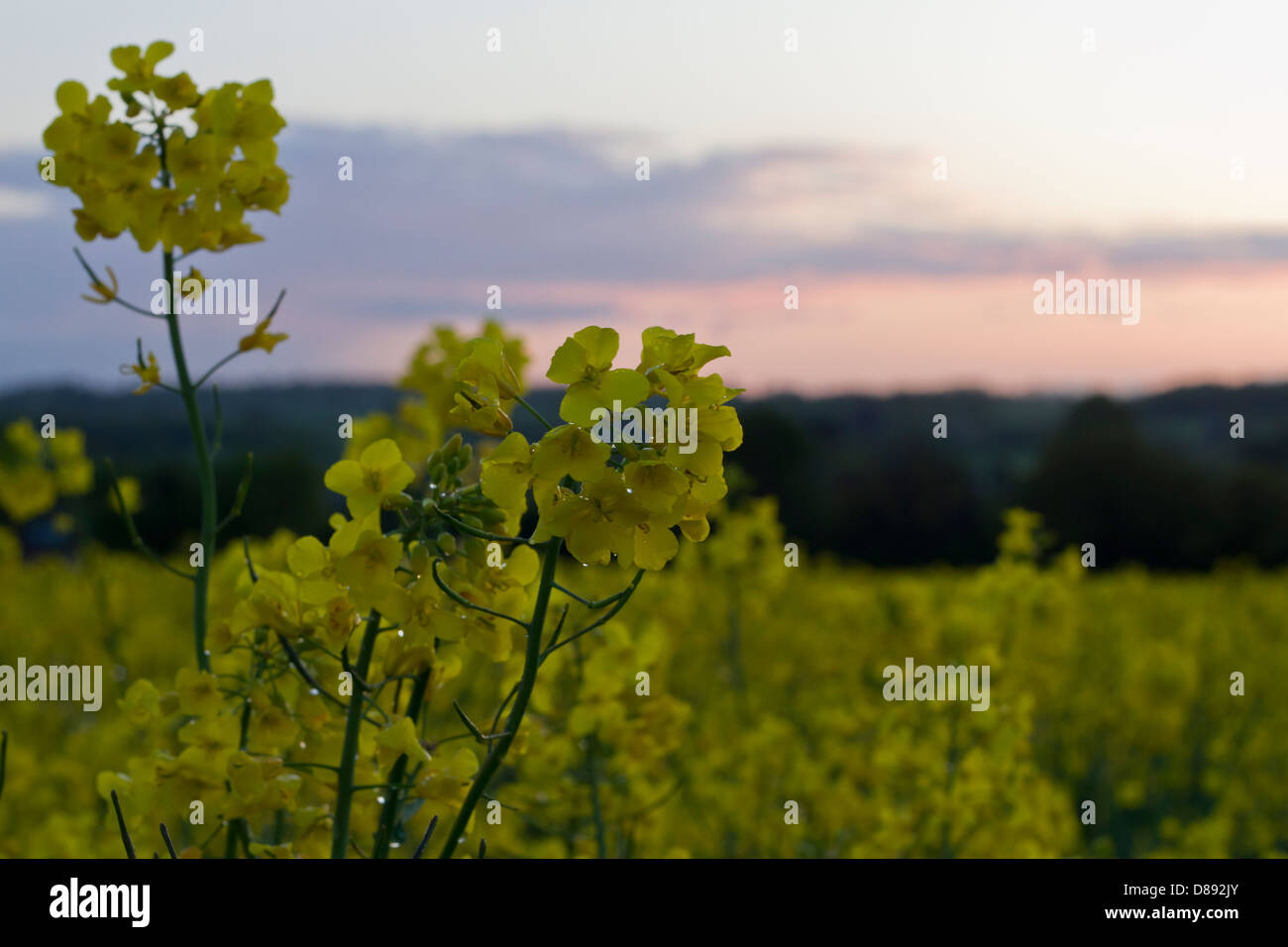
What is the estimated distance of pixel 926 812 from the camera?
338 cm

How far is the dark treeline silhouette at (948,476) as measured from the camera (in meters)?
26.2

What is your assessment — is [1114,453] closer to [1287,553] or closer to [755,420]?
[1287,553]

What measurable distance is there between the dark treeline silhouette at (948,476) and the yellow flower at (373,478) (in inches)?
851

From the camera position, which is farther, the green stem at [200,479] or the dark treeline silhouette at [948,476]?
the dark treeline silhouette at [948,476]

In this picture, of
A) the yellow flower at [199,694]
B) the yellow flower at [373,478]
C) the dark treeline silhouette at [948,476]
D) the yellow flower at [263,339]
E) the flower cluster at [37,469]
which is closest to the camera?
the yellow flower at [373,478]

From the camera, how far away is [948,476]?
104ft

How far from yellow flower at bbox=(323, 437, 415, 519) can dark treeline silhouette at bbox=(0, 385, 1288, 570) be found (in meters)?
21.6

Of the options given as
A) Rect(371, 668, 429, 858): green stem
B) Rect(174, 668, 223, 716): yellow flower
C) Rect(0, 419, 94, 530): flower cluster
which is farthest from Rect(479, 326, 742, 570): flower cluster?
Rect(0, 419, 94, 530): flower cluster

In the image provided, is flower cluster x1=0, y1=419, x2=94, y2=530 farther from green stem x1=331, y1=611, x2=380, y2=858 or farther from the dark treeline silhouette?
the dark treeline silhouette

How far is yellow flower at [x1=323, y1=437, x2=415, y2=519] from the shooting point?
1.38m

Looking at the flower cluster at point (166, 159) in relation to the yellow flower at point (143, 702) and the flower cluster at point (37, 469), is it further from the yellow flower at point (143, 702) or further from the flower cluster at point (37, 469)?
the flower cluster at point (37, 469)

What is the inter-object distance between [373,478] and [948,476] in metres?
31.7

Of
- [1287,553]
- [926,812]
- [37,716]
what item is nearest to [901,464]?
[1287,553]

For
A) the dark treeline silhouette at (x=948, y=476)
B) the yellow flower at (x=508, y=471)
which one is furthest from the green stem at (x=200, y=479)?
the dark treeline silhouette at (x=948, y=476)
